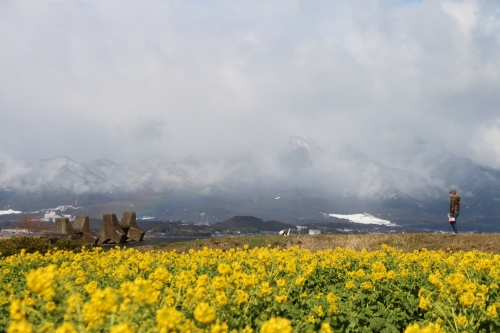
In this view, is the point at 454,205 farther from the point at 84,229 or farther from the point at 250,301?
the point at 250,301

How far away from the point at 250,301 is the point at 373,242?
21.1m

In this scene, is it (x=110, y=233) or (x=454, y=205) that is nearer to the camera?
(x=454, y=205)

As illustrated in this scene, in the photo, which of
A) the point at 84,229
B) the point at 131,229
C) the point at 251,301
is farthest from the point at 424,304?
the point at 131,229

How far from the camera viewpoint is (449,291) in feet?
26.3

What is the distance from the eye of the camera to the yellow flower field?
4426 mm

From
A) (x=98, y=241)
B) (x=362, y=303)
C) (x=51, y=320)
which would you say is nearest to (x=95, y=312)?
(x=51, y=320)

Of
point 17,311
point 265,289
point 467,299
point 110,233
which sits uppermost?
point 17,311

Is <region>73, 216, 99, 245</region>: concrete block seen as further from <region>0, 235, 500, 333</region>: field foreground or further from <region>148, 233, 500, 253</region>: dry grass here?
<region>0, 235, 500, 333</region>: field foreground

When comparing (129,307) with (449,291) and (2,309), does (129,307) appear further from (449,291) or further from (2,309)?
(449,291)

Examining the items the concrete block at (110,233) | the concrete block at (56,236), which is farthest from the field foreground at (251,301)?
the concrete block at (110,233)

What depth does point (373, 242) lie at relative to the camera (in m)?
26.3

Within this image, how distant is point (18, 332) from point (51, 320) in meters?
2.11

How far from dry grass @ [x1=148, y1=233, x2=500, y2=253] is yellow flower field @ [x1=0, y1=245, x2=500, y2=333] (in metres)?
12.5

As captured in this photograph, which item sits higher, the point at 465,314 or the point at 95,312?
the point at 95,312
